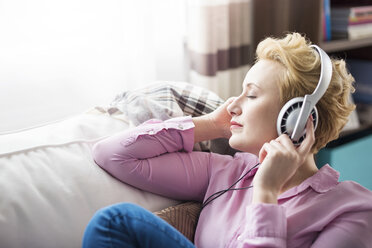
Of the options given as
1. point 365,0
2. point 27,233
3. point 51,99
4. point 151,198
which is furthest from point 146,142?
point 365,0

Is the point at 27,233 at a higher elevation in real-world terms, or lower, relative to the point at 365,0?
lower

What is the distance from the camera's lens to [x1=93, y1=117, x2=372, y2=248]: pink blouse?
820mm

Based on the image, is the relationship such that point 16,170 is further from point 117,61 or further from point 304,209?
point 117,61

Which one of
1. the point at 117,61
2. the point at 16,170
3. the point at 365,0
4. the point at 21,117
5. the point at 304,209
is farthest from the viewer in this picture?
the point at 365,0

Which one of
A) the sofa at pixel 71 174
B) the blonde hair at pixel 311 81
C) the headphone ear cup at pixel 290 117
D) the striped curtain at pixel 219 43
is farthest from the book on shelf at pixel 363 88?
the headphone ear cup at pixel 290 117

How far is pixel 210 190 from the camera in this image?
1.09 meters

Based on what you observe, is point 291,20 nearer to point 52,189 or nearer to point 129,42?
point 129,42

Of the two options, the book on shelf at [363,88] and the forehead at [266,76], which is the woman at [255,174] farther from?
the book on shelf at [363,88]

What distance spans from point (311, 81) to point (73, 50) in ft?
3.44

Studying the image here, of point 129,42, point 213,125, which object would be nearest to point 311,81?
point 213,125

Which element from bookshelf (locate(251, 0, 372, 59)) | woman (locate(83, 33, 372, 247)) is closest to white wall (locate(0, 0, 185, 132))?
bookshelf (locate(251, 0, 372, 59))

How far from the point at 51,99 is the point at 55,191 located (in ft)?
2.47

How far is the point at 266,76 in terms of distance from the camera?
0.95 m

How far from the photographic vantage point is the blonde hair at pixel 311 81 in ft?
3.01
